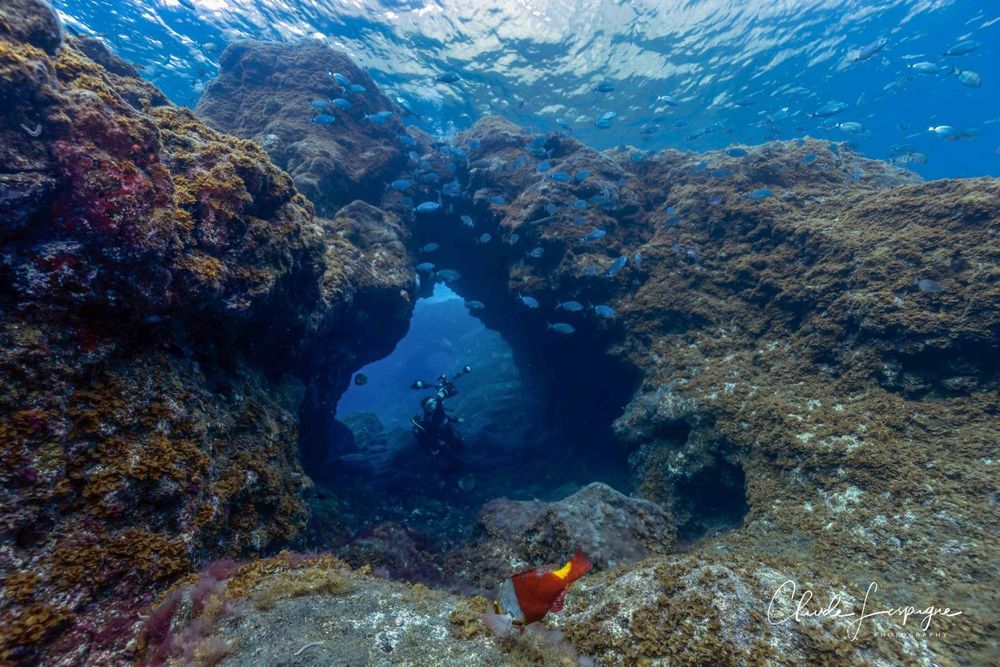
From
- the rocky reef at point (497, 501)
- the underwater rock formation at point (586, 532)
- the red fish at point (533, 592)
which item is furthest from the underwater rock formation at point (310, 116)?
the red fish at point (533, 592)

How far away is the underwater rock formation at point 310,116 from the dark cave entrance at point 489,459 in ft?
15.1

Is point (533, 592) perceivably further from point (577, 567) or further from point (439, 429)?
point (439, 429)

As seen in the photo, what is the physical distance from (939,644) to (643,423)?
189 inches

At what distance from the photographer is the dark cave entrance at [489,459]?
825 centimetres

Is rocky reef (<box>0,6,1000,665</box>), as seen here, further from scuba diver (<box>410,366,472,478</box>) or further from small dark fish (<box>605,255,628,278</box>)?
scuba diver (<box>410,366,472,478</box>)

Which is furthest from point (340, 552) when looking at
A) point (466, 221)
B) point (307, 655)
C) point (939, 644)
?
point (466, 221)

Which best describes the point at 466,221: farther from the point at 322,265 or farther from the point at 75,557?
the point at 75,557

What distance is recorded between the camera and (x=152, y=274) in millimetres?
3350

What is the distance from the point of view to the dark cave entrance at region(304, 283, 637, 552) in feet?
27.1

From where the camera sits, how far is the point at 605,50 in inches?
782

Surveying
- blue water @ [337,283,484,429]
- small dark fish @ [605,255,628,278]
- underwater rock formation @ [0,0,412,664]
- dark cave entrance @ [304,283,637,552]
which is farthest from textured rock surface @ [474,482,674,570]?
blue water @ [337,283,484,429]

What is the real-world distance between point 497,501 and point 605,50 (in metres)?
22.2

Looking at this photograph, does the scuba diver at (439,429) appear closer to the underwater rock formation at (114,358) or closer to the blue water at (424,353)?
the underwater rock formation at (114,358)

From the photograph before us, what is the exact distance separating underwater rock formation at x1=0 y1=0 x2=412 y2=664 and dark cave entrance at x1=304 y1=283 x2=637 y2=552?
2211mm
